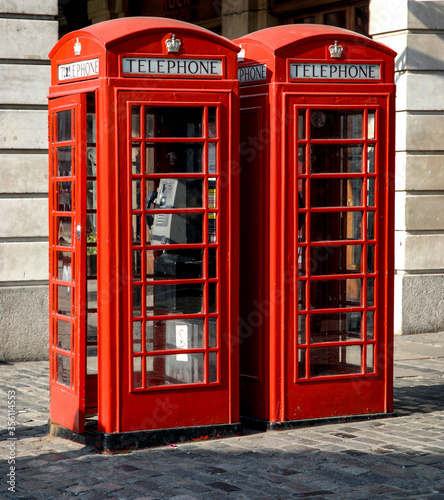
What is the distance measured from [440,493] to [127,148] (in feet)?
8.98

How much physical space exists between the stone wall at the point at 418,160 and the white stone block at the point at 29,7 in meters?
4.10

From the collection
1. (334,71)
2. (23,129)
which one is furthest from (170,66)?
(23,129)

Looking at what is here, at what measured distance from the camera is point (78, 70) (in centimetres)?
605

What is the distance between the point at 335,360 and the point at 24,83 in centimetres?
463

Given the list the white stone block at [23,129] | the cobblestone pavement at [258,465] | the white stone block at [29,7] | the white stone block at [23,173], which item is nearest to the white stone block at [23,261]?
the white stone block at [23,173]

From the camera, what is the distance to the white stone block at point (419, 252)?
1102 cm

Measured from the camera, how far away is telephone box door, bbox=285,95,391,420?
632cm

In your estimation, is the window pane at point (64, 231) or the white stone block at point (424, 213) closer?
the window pane at point (64, 231)

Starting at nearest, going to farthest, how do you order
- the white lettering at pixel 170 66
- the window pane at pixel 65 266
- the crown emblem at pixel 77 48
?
the white lettering at pixel 170 66 → the crown emblem at pixel 77 48 → the window pane at pixel 65 266

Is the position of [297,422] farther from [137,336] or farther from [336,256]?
[137,336]

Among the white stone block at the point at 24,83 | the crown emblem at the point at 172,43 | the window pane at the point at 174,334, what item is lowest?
the window pane at the point at 174,334

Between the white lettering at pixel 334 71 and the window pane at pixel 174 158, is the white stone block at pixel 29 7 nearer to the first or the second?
the white lettering at pixel 334 71

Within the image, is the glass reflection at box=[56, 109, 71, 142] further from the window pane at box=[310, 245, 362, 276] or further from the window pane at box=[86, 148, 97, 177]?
the window pane at box=[310, 245, 362, 276]

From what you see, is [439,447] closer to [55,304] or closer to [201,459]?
[201,459]
